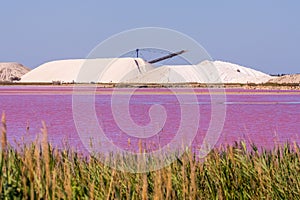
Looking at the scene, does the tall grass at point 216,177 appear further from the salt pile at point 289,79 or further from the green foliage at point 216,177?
the salt pile at point 289,79

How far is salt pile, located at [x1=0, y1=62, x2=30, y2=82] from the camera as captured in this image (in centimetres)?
14862

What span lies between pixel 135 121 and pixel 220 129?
5.54m

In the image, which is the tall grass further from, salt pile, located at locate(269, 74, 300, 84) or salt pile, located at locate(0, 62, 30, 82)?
salt pile, located at locate(0, 62, 30, 82)

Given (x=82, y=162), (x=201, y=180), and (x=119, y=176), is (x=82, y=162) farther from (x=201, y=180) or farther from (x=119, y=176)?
(x=201, y=180)

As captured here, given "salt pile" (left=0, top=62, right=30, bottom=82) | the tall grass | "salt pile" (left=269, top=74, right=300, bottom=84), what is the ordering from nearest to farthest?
1. the tall grass
2. "salt pile" (left=269, top=74, right=300, bottom=84)
3. "salt pile" (left=0, top=62, right=30, bottom=82)

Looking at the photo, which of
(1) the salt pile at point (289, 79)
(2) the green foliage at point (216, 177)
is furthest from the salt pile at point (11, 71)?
(2) the green foliage at point (216, 177)

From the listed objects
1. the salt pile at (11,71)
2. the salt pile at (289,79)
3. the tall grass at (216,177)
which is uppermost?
the salt pile at (11,71)

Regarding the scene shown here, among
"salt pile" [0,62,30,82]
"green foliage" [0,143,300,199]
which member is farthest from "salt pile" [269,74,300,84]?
"green foliage" [0,143,300,199]

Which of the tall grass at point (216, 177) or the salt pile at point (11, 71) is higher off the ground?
the salt pile at point (11, 71)

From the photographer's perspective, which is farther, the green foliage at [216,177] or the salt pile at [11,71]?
the salt pile at [11,71]

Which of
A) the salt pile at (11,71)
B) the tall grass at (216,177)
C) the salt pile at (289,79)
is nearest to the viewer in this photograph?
the tall grass at (216,177)

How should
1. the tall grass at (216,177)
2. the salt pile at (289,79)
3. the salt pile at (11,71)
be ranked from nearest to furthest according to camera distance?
the tall grass at (216,177) → the salt pile at (289,79) → the salt pile at (11,71)

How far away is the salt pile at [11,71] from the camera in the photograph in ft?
488

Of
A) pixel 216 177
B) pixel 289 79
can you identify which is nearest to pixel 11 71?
pixel 289 79
